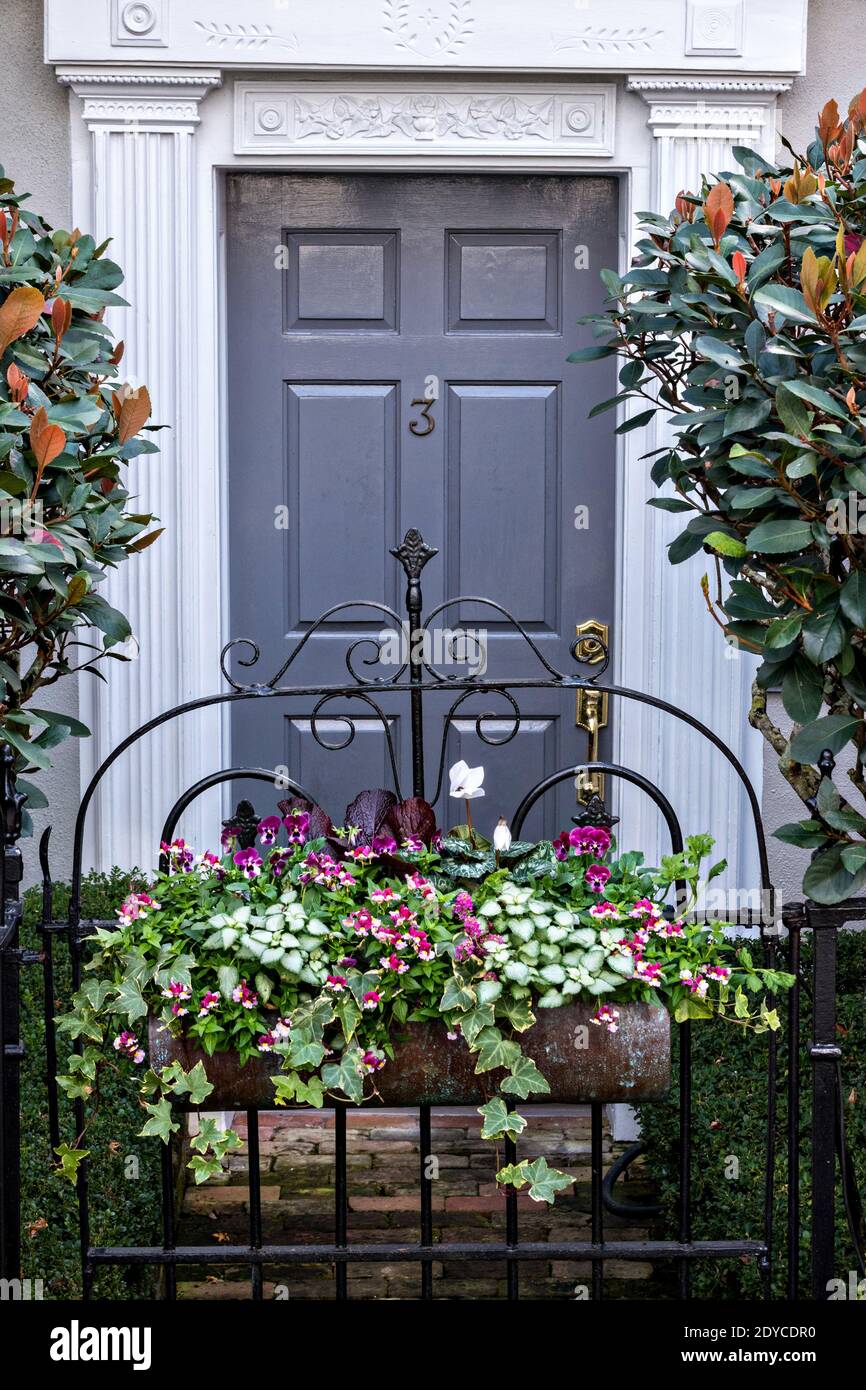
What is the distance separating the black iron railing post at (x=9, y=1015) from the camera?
2451 mm

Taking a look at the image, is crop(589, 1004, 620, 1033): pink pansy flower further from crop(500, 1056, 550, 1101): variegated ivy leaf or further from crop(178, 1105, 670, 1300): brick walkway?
crop(178, 1105, 670, 1300): brick walkway

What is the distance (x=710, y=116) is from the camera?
4.01 meters

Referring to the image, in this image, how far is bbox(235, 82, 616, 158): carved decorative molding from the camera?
4.04 m

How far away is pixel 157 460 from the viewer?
4.07 meters

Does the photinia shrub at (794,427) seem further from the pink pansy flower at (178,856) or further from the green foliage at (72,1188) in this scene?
the green foliage at (72,1188)

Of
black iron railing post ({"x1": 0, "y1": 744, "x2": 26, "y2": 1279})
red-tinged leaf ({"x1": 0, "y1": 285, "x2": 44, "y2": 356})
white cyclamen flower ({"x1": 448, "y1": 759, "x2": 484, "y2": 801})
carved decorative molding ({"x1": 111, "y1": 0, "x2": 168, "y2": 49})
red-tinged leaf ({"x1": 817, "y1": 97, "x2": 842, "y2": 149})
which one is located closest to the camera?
red-tinged leaf ({"x1": 0, "y1": 285, "x2": 44, "y2": 356})

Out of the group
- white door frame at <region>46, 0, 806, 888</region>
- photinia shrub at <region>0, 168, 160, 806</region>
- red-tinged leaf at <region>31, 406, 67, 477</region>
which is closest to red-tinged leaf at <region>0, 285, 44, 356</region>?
photinia shrub at <region>0, 168, 160, 806</region>

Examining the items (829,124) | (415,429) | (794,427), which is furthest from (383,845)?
(415,429)

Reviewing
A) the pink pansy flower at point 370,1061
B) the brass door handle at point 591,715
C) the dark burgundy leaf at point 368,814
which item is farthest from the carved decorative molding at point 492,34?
the pink pansy flower at point 370,1061

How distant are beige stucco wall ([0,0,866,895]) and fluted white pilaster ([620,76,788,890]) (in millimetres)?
144

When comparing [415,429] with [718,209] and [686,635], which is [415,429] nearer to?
[686,635]

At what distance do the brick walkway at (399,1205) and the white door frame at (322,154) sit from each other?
96 centimetres

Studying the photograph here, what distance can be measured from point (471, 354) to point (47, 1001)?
239 cm
